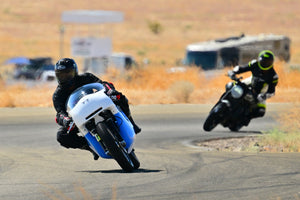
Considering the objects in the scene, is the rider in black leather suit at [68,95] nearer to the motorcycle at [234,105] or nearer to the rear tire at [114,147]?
the rear tire at [114,147]

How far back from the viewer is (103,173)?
28.8 ft

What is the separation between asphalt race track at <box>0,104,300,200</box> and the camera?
709 cm

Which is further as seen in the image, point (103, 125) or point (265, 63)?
point (265, 63)

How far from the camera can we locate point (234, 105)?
14.7 meters

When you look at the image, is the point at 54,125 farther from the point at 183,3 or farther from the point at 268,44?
the point at 183,3

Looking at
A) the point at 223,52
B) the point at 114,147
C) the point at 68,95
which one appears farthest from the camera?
the point at 223,52

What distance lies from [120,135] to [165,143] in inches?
189

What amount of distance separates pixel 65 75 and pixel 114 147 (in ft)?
4.63

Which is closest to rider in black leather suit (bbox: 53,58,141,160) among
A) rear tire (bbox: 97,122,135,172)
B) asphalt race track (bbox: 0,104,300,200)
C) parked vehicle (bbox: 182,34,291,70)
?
asphalt race track (bbox: 0,104,300,200)

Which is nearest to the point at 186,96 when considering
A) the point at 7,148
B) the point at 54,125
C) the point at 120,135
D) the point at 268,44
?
the point at 54,125

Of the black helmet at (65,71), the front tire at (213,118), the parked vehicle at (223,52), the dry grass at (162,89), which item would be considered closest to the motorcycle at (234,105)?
the front tire at (213,118)

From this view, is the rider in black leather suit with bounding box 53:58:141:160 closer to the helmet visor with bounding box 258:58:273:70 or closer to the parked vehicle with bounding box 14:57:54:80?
the helmet visor with bounding box 258:58:273:70

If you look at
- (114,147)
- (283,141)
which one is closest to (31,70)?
(283,141)

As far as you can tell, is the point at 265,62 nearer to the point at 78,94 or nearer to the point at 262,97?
the point at 262,97
